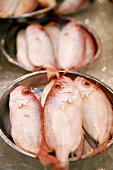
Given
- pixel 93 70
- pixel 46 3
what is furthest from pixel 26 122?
pixel 46 3

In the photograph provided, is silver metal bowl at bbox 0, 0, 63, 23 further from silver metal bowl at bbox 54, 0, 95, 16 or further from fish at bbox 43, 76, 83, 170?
fish at bbox 43, 76, 83, 170

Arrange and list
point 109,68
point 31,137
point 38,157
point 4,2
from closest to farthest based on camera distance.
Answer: point 38,157, point 31,137, point 109,68, point 4,2

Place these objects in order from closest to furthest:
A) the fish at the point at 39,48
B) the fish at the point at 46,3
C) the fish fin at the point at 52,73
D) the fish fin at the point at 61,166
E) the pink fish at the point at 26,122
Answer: the fish fin at the point at 61,166, the pink fish at the point at 26,122, the fish fin at the point at 52,73, the fish at the point at 39,48, the fish at the point at 46,3

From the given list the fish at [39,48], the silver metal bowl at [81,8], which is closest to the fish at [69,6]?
the silver metal bowl at [81,8]

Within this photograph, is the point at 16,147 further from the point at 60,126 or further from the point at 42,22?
the point at 42,22

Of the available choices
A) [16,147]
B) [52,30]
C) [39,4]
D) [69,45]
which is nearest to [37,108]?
[16,147]

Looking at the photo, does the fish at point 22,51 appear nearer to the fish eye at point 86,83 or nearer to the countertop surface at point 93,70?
the countertop surface at point 93,70

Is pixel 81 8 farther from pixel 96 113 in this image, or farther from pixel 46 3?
pixel 96 113
